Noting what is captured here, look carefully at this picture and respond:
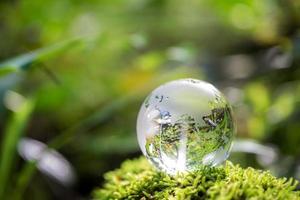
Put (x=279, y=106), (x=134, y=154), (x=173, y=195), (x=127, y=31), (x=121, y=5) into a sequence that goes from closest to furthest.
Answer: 1. (x=173, y=195)
2. (x=279, y=106)
3. (x=134, y=154)
4. (x=121, y=5)
5. (x=127, y=31)

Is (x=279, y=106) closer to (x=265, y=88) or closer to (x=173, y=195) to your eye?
(x=265, y=88)

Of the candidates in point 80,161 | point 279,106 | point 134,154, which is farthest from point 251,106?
point 80,161

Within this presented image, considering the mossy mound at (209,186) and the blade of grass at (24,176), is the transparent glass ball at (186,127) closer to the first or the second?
the mossy mound at (209,186)

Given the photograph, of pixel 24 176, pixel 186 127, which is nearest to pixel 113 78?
pixel 24 176

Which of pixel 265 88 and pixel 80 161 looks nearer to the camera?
pixel 265 88

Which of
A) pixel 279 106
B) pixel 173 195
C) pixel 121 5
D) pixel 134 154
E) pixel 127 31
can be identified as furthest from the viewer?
pixel 127 31

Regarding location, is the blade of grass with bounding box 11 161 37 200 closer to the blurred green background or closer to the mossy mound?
the blurred green background
